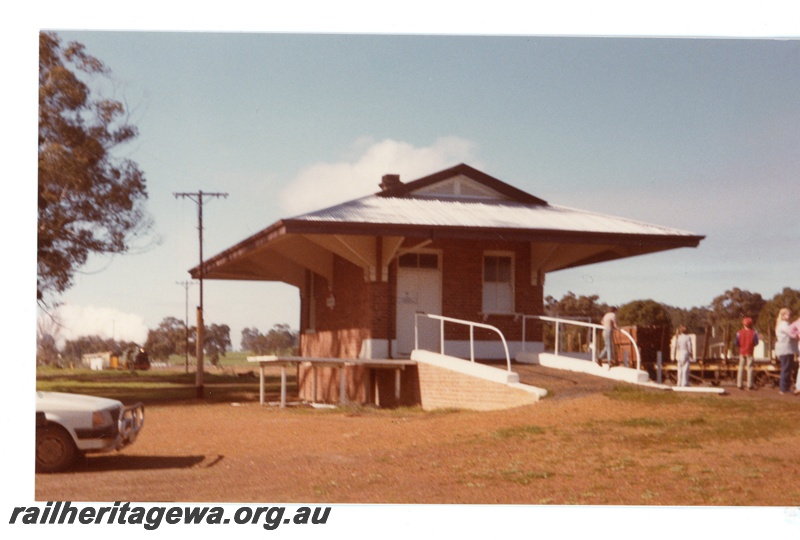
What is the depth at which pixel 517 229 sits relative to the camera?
19703 millimetres

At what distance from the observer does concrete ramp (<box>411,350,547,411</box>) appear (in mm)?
16906

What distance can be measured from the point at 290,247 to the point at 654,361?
837 centimetres

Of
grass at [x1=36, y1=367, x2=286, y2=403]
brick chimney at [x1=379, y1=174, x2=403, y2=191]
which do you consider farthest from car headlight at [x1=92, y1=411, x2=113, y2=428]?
brick chimney at [x1=379, y1=174, x2=403, y2=191]

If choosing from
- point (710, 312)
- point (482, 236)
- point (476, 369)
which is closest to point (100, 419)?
point (476, 369)

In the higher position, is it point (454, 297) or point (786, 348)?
point (454, 297)

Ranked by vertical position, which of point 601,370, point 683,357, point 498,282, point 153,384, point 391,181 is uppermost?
point 391,181

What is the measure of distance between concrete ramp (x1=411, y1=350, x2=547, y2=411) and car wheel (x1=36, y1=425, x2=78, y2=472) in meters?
7.31

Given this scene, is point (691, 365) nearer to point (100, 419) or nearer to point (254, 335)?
point (254, 335)

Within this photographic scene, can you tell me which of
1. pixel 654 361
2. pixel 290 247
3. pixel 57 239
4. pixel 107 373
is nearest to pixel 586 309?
pixel 654 361

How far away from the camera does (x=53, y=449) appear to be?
12492mm

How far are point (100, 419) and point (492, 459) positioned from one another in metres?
4.99

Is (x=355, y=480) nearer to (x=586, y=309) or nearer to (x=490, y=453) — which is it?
(x=490, y=453)

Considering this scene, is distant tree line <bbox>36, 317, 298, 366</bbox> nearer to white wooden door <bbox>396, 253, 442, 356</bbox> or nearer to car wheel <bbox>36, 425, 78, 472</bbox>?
white wooden door <bbox>396, 253, 442, 356</bbox>

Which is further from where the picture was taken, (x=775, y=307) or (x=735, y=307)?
(x=735, y=307)
